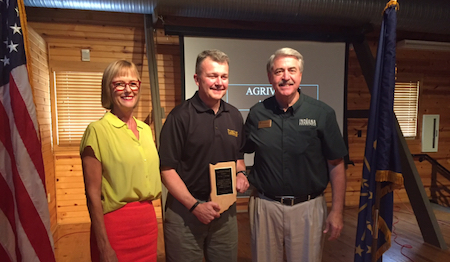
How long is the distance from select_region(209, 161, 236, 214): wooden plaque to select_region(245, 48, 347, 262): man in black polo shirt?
27cm

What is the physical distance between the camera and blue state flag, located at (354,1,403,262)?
167cm

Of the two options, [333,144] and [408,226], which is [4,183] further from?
[408,226]

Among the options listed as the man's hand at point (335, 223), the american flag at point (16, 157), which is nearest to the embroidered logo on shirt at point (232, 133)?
the man's hand at point (335, 223)

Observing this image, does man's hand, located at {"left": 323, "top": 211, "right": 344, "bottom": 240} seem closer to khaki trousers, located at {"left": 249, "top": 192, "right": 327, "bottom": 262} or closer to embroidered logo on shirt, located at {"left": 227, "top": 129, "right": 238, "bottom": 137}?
khaki trousers, located at {"left": 249, "top": 192, "right": 327, "bottom": 262}

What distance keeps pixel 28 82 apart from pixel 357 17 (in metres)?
3.84

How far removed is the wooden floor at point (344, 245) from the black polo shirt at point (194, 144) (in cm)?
176

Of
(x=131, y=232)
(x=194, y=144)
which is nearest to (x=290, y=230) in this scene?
(x=194, y=144)

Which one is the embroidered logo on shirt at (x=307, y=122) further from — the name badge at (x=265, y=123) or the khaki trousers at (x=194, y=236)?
the khaki trousers at (x=194, y=236)

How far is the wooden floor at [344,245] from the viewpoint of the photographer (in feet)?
9.87

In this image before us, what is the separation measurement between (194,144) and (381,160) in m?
1.12

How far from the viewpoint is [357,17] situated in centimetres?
376

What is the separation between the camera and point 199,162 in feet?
5.18

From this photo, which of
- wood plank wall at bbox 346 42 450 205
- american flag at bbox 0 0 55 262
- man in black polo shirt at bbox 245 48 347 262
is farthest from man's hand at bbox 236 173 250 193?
wood plank wall at bbox 346 42 450 205

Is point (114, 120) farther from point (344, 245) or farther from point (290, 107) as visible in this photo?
point (344, 245)
